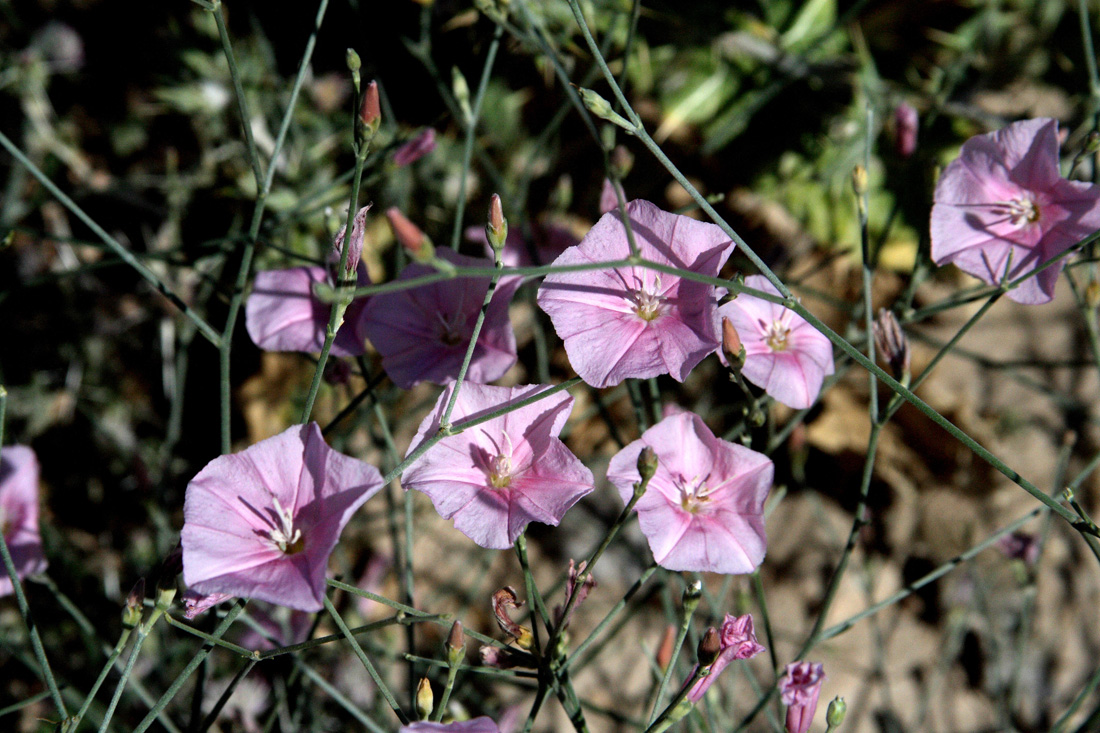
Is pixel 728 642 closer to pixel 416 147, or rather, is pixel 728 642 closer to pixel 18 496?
pixel 416 147

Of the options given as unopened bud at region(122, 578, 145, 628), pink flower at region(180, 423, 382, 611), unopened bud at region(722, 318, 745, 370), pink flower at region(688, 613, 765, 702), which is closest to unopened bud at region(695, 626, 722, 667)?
pink flower at region(688, 613, 765, 702)

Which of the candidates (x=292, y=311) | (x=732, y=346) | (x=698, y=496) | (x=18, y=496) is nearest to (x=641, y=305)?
(x=732, y=346)

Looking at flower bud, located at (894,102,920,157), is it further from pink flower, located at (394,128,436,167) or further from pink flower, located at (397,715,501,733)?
pink flower, located at (397,715,501,733)

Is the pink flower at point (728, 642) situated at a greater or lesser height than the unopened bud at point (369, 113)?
lesser

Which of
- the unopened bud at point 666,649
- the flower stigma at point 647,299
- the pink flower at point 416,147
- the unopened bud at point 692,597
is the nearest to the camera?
the unopened bud at point 692,597

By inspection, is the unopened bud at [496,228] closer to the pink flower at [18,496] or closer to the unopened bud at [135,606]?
the unopened bud at [135,606]

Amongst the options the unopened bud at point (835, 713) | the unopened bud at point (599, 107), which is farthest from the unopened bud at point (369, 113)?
the unopened bud at point (835, 713)
